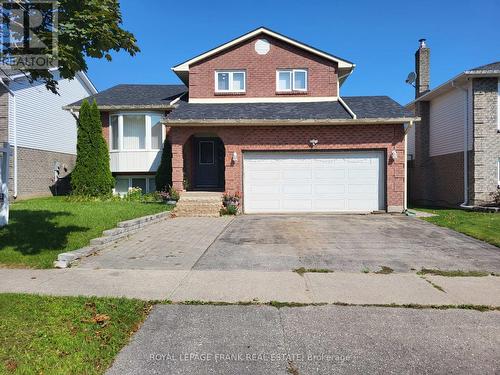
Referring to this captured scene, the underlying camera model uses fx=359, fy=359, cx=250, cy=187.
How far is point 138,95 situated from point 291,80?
8.22m

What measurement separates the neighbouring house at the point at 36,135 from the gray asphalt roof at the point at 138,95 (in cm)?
200

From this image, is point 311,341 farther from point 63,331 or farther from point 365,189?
point 365,189

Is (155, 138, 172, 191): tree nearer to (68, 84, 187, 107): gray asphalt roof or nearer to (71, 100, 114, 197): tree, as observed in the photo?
(71, 100, 114, 197): tree

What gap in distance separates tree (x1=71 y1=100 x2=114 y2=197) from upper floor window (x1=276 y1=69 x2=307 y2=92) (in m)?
8.66

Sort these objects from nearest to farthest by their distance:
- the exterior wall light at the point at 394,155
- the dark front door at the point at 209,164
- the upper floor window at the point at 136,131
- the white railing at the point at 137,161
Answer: the exterior wall light at the point at 394,155
the upper floor window at the point at 136,131
the white railing at the point at 137,161
the dark front door at the point at 209,164

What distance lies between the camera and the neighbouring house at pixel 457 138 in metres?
15.5

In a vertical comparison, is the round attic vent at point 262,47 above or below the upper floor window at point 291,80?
above

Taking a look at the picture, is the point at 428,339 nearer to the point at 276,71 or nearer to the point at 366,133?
the point at 366,133

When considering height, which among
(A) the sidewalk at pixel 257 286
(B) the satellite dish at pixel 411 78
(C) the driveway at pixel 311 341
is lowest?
(C) the driveway at pixel 311 341

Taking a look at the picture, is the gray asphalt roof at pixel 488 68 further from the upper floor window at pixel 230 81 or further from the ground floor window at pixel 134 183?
the ground floor window at pixel 134 183

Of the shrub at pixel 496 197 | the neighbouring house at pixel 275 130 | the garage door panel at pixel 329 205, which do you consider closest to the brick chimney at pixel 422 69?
the neighbouring house at pixel 275 130

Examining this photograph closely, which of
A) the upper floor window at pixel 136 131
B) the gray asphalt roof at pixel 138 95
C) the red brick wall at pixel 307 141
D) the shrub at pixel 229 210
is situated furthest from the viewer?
the gray asphalt roof at pixel 138 95

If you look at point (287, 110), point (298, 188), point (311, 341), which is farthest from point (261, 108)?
point (311, 341)

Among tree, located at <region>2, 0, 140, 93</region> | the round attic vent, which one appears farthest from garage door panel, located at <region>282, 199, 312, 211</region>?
tree, located at <region>2, 0, 140, 93</region>
